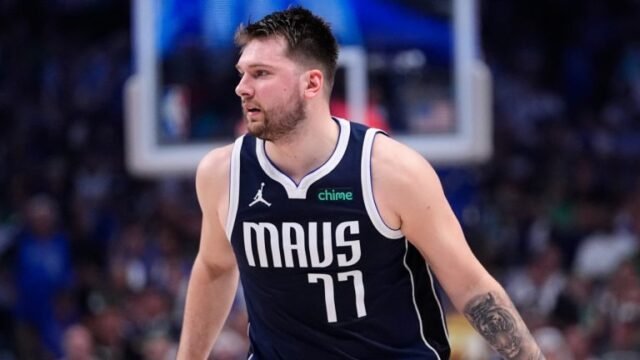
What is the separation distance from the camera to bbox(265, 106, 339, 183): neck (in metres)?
4.55

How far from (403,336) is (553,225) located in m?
7.04

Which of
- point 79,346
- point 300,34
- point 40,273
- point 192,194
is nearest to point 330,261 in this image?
point 300,34

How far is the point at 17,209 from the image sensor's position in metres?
12.2

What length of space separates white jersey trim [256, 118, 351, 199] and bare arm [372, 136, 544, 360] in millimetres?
111

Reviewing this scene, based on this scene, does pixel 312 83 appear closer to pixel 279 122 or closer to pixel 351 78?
pixel 279 122

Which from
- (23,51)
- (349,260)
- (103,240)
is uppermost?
(23,51)

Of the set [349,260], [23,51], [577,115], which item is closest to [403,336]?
[349,260]

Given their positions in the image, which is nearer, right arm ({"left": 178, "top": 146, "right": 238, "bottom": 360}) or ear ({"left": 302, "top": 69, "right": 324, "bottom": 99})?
ear ({"left": 302, "top": 69, "right": 324, "bottom": 99})

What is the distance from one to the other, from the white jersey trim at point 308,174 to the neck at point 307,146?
Result: 0.02 m

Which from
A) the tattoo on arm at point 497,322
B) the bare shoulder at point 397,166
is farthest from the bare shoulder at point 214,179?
the tattoo on arm at point 497,322

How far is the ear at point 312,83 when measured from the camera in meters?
4.51

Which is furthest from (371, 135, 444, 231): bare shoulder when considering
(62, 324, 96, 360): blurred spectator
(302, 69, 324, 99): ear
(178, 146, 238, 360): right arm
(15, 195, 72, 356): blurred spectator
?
(15, 195, 72, 356): blurred spectator

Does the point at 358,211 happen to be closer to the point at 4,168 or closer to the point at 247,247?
the point at 247,247

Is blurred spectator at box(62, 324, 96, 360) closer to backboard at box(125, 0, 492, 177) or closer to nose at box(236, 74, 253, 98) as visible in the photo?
backboard at box(125, 0, 492, 177)
